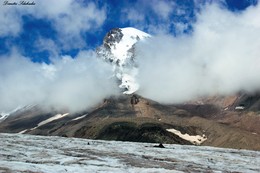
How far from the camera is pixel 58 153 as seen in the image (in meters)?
28.2

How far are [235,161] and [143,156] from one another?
6454mm

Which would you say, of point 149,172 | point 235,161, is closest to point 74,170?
point 149,172

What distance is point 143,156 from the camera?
3016 centimetres

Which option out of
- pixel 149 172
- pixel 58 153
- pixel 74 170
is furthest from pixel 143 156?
pixel 74 170

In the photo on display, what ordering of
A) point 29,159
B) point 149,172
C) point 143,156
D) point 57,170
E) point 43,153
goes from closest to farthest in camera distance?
point 57,170, point 149,172, point 29,159, point 43,153, point 143,156

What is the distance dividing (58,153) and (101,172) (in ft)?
24.4

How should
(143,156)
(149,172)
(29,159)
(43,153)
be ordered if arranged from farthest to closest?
(143,156), (43,153), (29,159), (149,172)

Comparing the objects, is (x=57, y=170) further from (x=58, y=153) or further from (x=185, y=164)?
(x=185, y=164)

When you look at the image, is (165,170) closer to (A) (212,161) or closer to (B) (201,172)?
(B) (201,172)

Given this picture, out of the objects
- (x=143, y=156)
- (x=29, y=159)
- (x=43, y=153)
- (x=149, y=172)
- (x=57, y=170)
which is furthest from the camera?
(x=143, y=156)

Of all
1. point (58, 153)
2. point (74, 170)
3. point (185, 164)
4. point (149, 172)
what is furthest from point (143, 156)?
point (74, 170)

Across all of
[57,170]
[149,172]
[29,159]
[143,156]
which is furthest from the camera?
[143,156]

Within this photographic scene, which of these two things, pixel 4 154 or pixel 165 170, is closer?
pixel 165 170

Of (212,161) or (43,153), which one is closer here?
(43,153)
